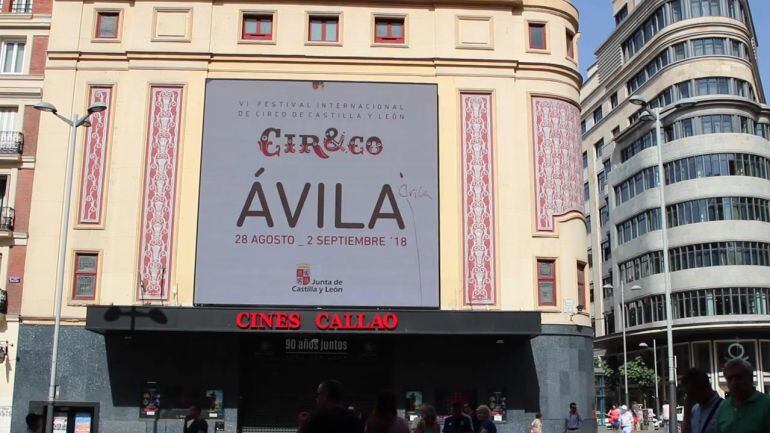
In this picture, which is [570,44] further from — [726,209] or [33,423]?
[726,209]

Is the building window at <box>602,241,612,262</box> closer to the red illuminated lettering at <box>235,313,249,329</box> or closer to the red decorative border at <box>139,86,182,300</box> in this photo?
the red decorative border at <box>139,86,182,300</box>

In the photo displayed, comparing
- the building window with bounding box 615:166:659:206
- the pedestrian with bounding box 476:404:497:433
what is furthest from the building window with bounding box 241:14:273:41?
the building window with bounding box 615:166:659:206

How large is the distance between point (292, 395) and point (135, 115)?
39.2 feet

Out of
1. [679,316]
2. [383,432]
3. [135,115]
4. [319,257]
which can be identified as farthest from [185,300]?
[679,316]

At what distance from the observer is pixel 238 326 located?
92.5 ft

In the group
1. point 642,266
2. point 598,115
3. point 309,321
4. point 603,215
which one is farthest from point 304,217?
point 598,115

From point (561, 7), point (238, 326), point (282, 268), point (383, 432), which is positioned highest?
point (561, 7)

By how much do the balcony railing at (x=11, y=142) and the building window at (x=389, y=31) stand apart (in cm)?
1411

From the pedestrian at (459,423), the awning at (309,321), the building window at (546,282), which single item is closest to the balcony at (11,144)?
the awning at (309,321)

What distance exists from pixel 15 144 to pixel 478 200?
57.8 feet

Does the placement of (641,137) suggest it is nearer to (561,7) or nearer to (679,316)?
(679,316)

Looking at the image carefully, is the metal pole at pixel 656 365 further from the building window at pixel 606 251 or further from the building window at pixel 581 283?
the building window at pixel 581 283

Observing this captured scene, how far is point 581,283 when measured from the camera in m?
32.1

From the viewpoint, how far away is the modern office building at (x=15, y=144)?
1194 inches
